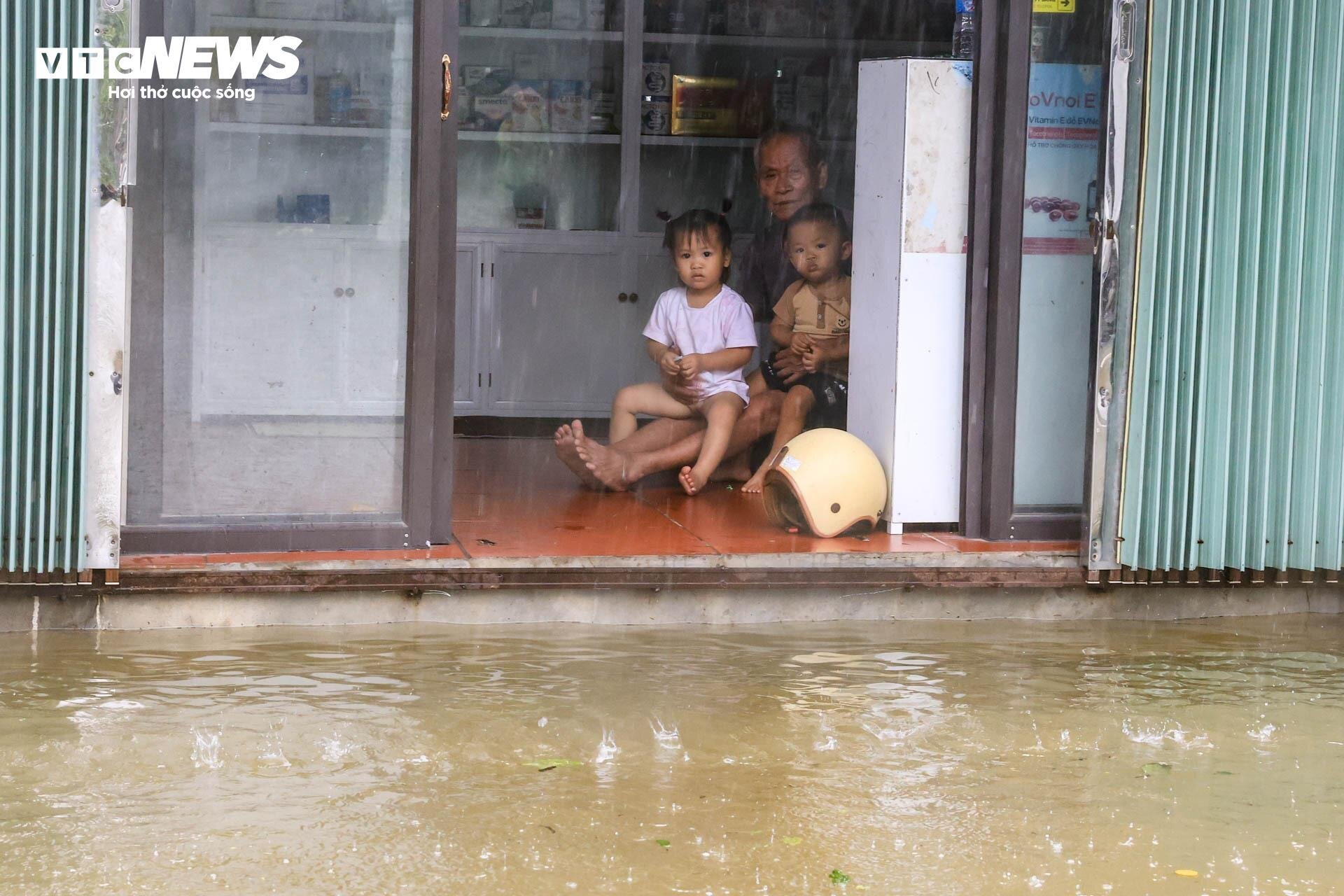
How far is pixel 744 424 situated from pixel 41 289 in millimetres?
3413

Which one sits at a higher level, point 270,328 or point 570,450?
point 270,328

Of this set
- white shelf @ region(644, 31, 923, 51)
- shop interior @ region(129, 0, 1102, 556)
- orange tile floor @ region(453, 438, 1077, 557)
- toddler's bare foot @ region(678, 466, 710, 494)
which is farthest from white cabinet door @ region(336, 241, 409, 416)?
white shelf @ region(644, 31, 923, 51)

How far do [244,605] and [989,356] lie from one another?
292 cm

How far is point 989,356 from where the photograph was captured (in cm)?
616

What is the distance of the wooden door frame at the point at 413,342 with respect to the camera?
211 inches

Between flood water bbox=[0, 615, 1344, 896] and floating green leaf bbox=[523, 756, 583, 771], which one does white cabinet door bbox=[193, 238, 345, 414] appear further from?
floating green leaf bbox=[523, 756, 583, 771]

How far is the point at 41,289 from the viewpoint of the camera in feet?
16.6

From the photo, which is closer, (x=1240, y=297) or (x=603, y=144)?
(x=1240, y=297)

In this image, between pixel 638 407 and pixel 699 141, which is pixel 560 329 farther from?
pixel 638 407

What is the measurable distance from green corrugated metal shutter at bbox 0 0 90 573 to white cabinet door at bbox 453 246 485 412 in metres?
4.74

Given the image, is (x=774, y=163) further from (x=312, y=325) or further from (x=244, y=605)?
(x=244, y=605)

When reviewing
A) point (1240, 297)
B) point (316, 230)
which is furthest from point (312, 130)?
point (1240, 297)

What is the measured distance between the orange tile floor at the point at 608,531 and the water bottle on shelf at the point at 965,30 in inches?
74.0

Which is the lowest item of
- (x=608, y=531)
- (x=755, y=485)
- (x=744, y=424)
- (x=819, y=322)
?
(x=608, y=531)
